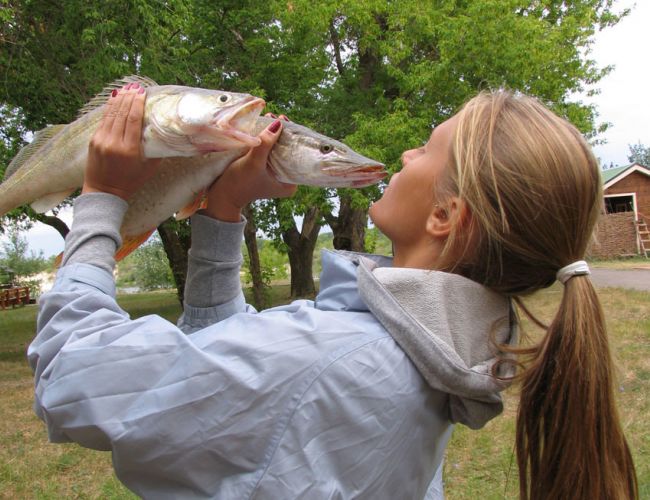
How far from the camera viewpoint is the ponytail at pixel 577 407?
1.35 m

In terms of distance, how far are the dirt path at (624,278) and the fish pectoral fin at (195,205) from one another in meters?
14.7

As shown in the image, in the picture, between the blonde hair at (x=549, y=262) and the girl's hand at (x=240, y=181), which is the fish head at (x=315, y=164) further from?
the blonde hair at (x=549, y=262)

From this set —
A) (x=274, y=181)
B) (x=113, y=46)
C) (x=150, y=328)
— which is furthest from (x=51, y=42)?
(x=150, y=328)

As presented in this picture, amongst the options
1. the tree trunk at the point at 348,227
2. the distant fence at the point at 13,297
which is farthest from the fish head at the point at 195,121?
the distant fence at the point at 13,297

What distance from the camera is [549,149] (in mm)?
1382

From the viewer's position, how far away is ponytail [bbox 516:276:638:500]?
4.43 feet

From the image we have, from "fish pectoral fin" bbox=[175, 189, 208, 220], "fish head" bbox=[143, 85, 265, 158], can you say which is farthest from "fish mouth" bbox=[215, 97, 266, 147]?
"fish pectoral fin" bbox=[175, 189, 208, 220]

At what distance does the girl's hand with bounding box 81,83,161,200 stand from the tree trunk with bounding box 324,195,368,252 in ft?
46.7

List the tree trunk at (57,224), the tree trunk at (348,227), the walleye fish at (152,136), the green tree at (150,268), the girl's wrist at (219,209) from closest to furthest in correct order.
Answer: the walleye fish at (152,136) < the girl's wrist at (219,209) < the tree trunk at (57,224) < the tree trunk at (348,227) < the green tree at (150,268)

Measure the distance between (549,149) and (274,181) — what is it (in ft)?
3.28

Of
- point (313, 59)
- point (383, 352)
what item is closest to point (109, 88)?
point (383, 352)

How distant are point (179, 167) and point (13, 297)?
3039 cm

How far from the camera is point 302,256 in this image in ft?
62.1

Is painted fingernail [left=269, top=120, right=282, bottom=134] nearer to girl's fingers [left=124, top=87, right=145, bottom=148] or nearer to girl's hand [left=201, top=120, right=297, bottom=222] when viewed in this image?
girl's hand [left=201, top=120, right=297, bottom=222]
